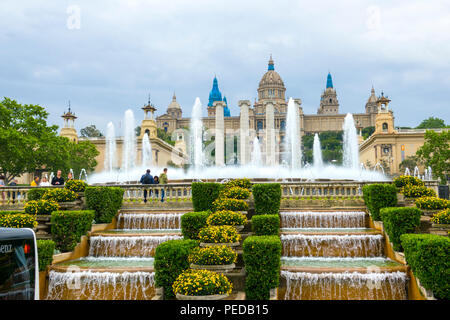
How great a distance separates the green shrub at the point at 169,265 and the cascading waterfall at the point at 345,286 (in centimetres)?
266

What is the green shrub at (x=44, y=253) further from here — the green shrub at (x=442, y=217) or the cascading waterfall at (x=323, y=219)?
the green shrub at (x=442, y=217)

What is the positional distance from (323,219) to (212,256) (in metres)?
7.00

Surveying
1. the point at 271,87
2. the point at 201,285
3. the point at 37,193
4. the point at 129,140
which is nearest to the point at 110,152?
the point at 129,140

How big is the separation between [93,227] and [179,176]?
21.6 metres

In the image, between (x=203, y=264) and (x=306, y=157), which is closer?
(x=203, y=264)

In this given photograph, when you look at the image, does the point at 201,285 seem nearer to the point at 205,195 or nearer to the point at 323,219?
the point at 205,195

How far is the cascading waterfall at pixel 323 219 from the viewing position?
16.1 metres

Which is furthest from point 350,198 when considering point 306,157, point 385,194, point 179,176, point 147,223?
point 306,157

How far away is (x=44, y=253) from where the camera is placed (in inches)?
473

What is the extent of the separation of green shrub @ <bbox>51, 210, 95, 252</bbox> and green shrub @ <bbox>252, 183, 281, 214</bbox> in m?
6.11

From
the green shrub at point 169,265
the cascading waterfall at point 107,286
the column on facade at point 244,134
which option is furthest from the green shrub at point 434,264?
the column on facade at point 244,134

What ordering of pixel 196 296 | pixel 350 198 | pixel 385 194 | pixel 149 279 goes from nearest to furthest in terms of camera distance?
pixel 196 296, pixel 149 279, pixel 385 194, pixel 350 198
